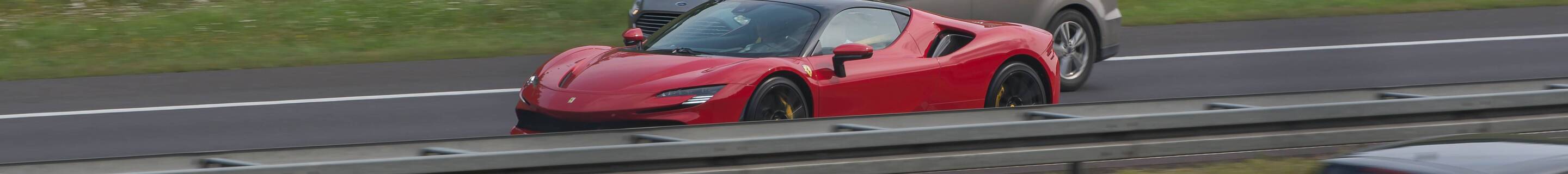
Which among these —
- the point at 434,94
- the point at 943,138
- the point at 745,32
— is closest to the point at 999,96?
the point at 745,32

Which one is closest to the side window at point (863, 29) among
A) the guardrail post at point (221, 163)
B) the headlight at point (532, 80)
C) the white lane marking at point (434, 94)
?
the headlight at point (532, 80)

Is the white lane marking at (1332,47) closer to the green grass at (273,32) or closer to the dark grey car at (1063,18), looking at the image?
the dark grey car at (1063,18)

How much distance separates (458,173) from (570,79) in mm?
2441

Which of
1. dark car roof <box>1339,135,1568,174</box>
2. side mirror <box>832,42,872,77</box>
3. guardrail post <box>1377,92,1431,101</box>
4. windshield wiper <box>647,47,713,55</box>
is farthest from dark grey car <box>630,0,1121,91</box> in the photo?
dark car roof <box>1339,135,1568,174</box>

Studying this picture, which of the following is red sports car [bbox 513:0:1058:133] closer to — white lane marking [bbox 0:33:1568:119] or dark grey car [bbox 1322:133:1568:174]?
white lane marking [bbox 0:33:1568:119]

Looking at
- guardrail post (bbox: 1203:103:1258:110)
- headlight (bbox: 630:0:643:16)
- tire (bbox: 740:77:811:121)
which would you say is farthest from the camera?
headlight (bbox: 630:0:643:16)

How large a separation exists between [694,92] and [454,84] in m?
4.38

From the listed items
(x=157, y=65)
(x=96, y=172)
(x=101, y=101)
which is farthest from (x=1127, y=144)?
(x=157, y=65)

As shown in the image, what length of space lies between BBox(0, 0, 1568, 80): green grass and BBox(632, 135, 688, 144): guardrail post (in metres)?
7.57

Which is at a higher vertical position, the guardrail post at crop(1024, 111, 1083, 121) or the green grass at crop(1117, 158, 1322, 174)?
the guardrail post at crop(1024, 111, 1083, 121)

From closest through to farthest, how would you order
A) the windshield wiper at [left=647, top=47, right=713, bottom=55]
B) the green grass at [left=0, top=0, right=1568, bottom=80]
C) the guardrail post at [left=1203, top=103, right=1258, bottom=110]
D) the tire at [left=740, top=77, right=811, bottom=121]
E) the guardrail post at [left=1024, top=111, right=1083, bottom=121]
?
the guardrail post at [left=1024, top=111, right=1083, bottom=121], the guardrail post at [left=1203, top=103, right=1258, bottom=110], the tire at [left=740, top=77, right=811, bottom=121], the windshield wiper at [left=647, top=47, right=713, bottom=55], the green grass at [left=0, top=0, right=1568, bottom=80]

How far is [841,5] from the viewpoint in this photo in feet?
26.7

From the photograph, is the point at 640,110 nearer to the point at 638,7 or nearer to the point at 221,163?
the point at 221,163

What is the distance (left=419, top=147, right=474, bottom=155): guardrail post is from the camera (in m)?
5.15
